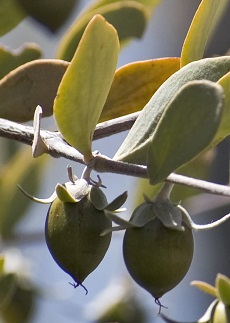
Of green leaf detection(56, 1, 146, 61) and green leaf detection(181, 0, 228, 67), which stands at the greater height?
green leaf detection(181, 0, 228, 67)

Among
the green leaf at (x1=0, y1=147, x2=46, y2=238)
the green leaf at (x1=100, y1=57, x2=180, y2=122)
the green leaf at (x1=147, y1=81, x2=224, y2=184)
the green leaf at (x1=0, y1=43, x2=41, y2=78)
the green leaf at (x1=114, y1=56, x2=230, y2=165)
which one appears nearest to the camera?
the green leaf at (x1=147, y1=81, x2=224, y2=184)

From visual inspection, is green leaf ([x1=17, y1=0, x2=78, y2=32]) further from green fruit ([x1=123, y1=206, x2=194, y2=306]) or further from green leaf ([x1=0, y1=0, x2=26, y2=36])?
green fruit ([x1=123, y1=206, x2=194, y2=306])

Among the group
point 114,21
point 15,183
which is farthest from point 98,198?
point 15,183

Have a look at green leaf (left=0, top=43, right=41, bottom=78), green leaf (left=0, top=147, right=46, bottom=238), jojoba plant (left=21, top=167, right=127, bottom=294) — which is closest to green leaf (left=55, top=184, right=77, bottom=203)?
jojoba plant (left=21, top=167, right=127, bottom=294)

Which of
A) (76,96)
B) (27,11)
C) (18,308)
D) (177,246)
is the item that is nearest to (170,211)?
(177,246)

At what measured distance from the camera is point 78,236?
0.85 metres

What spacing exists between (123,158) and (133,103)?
186 millimetres

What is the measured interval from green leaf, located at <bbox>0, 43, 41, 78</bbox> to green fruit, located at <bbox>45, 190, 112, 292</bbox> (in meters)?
0.31

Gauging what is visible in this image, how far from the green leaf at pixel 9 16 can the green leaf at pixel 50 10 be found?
1 cm

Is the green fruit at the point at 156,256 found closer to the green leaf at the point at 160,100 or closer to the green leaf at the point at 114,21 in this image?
the green leaf at the point at 160,100

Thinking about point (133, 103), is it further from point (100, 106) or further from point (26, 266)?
point (26, 266)

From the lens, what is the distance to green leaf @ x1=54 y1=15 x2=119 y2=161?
785mm

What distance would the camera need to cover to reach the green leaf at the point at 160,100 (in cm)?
84

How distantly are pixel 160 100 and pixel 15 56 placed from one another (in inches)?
13.5
